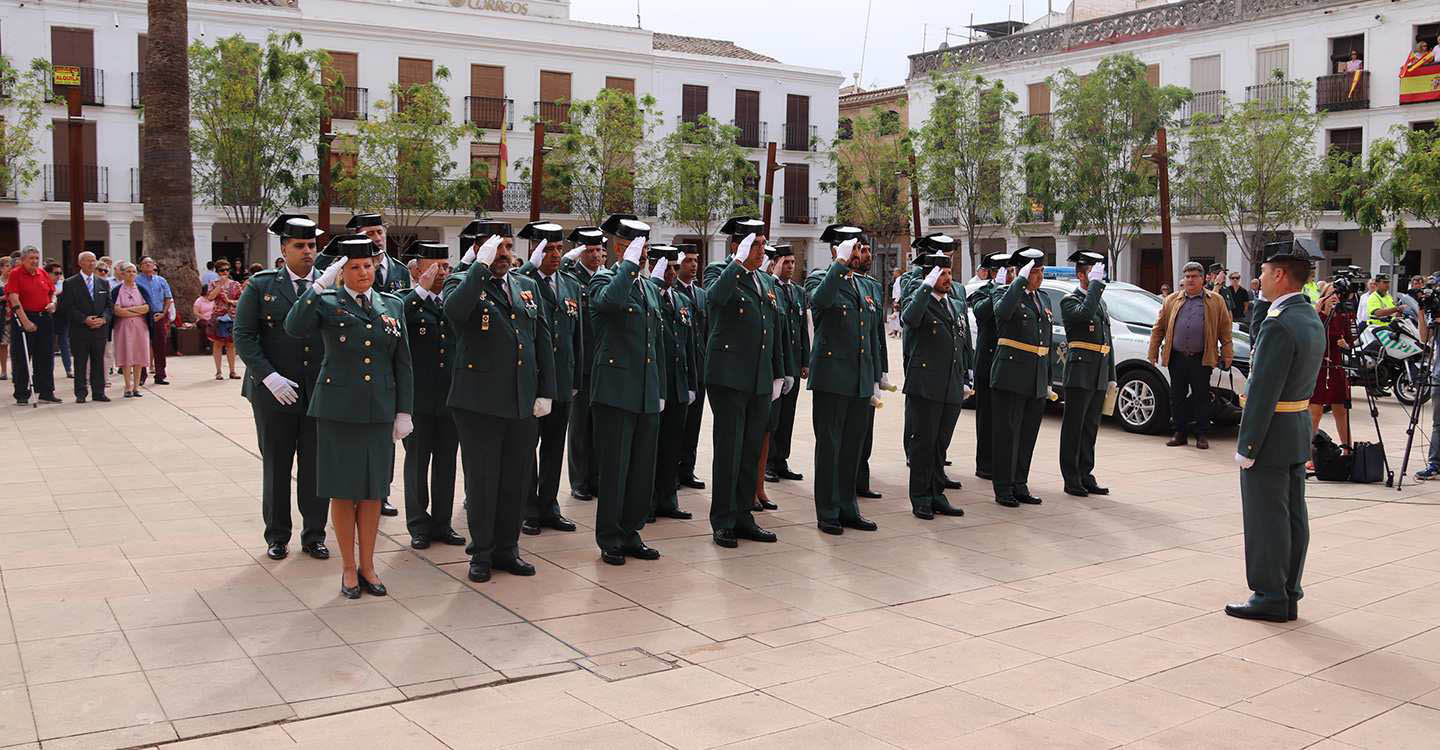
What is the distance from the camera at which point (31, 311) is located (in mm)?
15039

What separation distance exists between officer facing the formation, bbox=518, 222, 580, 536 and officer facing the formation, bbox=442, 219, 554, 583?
12.4 inches

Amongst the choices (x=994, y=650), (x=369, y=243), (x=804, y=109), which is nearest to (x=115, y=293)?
(x=369, y=243)

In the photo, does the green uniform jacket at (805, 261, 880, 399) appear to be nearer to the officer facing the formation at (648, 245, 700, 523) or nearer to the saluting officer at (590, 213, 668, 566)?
the officer facing the formation at (648, 245, 700, 523)

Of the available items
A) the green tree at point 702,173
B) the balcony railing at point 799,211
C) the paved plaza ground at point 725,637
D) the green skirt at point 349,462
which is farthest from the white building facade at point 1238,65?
the green skirt at point 349,462

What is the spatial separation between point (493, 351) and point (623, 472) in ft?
3.56

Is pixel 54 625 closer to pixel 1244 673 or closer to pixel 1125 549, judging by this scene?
pixel 1244 673

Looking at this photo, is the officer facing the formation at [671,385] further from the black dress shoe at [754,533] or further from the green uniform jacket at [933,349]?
the green uniform jacket at [933,349]

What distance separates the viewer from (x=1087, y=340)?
1041 centimetres

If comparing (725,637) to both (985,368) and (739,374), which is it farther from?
(985,368)

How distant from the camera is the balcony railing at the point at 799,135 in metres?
47.8

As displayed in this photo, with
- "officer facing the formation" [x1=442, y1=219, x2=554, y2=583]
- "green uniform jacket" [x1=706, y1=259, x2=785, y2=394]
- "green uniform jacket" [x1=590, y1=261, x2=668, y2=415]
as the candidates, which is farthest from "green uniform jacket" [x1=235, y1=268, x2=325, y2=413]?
"green uniform jacket" [x1=706, y1=259, x2=785, y2=394]

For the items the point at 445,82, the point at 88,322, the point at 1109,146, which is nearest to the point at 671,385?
the point at 88,322

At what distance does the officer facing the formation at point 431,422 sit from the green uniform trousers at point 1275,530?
456 cm

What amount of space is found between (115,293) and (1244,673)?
1418cm
